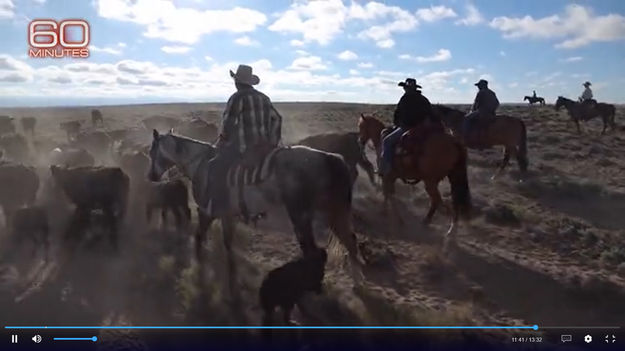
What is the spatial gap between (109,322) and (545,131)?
2210 centimetres

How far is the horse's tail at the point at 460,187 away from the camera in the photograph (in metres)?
7.56

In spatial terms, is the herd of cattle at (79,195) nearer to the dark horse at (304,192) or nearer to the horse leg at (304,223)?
the dark horse at (304,192)

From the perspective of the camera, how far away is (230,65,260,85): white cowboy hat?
219 inches

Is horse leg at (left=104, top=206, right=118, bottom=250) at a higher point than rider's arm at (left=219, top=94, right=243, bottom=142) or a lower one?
lower

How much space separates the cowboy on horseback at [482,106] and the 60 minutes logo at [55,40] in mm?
9217

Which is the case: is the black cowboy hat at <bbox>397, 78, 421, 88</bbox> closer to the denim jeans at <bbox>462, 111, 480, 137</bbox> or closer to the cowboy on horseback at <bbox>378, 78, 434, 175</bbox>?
the cowboy on horseback at <bbox>378, 78, 434, 175</bbox>

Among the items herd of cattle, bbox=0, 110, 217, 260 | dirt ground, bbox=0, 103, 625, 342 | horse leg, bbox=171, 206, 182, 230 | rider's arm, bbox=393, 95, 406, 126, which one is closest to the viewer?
dirt ground, bbox=0, 103, 625, 342

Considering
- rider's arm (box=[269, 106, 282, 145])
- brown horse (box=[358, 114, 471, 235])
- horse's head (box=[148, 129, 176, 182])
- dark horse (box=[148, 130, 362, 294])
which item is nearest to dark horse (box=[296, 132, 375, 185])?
brown horse (box=[358, 114, 471, 235])

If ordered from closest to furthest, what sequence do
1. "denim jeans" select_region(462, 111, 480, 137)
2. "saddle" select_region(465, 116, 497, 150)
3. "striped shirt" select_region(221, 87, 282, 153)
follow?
"striped shirt" select_region(221, 87, 282, 153), "denim jeans" select_region(462, 111, 480, 137), "saddle" select_region(465, 116, 497, 150)

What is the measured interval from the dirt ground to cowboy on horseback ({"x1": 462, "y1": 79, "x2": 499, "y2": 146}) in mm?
2902

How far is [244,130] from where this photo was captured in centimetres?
571

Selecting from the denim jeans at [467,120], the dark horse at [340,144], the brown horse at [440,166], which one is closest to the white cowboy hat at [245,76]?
the brown horse at [440,166]

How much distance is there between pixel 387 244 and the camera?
7.69 metres

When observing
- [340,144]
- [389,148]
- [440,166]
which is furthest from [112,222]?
[340,144]
